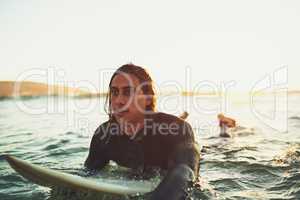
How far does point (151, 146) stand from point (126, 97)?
2.34ft

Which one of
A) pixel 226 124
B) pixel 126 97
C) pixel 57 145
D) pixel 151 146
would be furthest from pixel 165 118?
pixel 57 145

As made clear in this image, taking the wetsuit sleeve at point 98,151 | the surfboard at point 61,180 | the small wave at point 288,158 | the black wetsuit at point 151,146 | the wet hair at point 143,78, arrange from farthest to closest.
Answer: the small wave at point 288,158
the wetsuit sleeve at point 98,151
the wet hair at point 143,78
the black wetsuit at point 151,146
the surfboard at point 61,180

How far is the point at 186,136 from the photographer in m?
4.23

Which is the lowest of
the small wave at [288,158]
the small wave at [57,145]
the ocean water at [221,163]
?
the small wave at [57,145]

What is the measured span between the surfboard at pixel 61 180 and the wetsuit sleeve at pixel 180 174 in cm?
73

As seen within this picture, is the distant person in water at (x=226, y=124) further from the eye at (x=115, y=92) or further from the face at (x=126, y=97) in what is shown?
the eye at (x=115, y=92)

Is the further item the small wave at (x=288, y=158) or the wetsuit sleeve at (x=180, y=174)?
the small wave at (x=288, y=158)

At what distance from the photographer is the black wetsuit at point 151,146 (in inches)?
152

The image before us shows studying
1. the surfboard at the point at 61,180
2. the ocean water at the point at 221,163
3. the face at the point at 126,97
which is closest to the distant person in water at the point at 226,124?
the ocean water at the point at 221,163

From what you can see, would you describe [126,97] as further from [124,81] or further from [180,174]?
[180,174]

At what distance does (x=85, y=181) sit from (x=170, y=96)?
44992 mm

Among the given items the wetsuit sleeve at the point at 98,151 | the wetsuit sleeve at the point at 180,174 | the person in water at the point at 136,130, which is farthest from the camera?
the wetsuit sleeve at the point at 98,151

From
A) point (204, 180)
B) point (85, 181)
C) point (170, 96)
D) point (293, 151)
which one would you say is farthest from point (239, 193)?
point (170, 96)

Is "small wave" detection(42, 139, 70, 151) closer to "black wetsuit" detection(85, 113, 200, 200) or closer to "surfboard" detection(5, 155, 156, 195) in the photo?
"black wetsuit" detection(85, 113, 200, 200)
